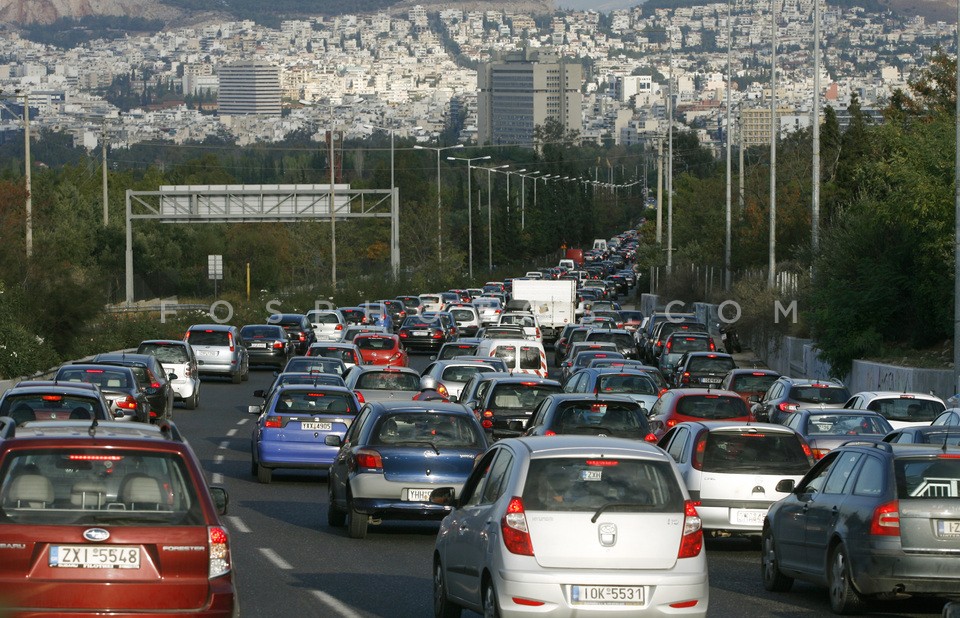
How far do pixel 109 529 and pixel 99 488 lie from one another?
12.2 inches

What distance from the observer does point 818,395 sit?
2891 centimetres

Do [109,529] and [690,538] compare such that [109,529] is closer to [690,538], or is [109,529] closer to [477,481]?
[477,481]

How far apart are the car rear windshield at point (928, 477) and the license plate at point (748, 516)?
14.2 feet

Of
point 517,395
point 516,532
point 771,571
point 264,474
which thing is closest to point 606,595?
point 516,532

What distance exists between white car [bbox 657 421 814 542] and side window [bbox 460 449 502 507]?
5.43m

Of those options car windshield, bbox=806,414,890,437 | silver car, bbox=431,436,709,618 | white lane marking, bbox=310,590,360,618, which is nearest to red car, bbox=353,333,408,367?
car windshield, bbox=806,414,890,437

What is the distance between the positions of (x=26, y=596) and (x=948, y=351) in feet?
113

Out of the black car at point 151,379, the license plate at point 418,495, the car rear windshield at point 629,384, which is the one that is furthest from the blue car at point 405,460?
the black car at point 151,379

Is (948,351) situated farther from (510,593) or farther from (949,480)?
(510,593)

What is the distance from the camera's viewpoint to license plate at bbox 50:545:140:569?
9.22m

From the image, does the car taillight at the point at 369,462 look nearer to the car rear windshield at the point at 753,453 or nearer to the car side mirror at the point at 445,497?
the car rear windshield at the point at 753,453

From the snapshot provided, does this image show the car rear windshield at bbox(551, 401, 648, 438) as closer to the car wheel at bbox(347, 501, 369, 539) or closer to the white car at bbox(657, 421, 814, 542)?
the white car at bbox(657, 421, 814, 542)

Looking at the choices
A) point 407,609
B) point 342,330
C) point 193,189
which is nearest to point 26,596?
point 407,609

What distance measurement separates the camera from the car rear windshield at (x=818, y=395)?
28.7m
